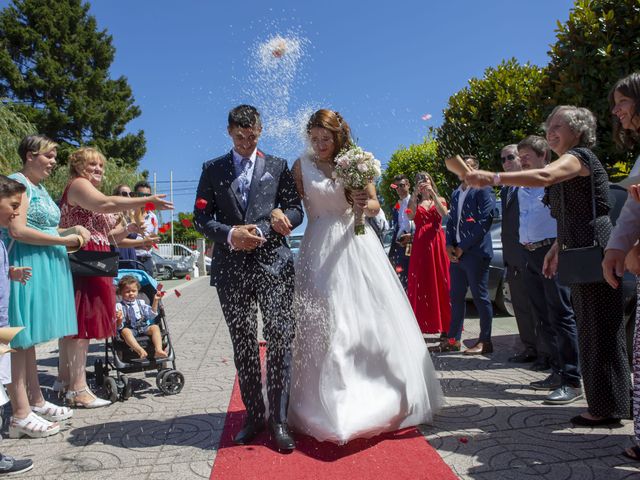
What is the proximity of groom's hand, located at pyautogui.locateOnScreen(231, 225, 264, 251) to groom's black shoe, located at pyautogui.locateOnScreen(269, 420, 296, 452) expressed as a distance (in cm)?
115

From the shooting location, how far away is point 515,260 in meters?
5.24

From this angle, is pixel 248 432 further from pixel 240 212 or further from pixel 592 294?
pixel 592 294

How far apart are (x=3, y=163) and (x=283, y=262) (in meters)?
16.1

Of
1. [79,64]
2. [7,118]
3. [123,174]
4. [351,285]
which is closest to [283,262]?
[351,285]

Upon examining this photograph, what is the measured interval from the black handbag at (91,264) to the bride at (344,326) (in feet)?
5.50

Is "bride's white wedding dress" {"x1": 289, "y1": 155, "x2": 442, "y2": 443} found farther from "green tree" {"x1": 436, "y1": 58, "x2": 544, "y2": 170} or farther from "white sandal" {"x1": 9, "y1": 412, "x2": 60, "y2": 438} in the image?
"green tree" {"x1": 436, "y1": 58, "x2": 544, "y2": 170}

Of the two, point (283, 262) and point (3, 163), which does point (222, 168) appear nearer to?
point (283, 262)

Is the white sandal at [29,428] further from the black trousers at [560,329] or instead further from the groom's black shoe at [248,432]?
the black trousers at [560,329]

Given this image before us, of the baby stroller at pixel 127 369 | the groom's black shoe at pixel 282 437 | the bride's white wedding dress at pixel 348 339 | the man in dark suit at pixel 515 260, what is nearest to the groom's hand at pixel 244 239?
the bride's white wedding dress at pixel 348 339

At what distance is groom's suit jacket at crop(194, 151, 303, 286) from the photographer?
3.37 metres

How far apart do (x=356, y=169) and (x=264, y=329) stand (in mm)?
1208

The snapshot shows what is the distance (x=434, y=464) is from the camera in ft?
9.69

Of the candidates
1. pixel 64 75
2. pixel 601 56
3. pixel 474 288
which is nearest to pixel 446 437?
pixel 474 288

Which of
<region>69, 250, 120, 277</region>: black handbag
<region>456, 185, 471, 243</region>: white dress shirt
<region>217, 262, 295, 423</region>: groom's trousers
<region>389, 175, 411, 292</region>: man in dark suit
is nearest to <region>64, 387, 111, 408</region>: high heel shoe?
<region>69, 250, 120, 277</region>: black handbag
